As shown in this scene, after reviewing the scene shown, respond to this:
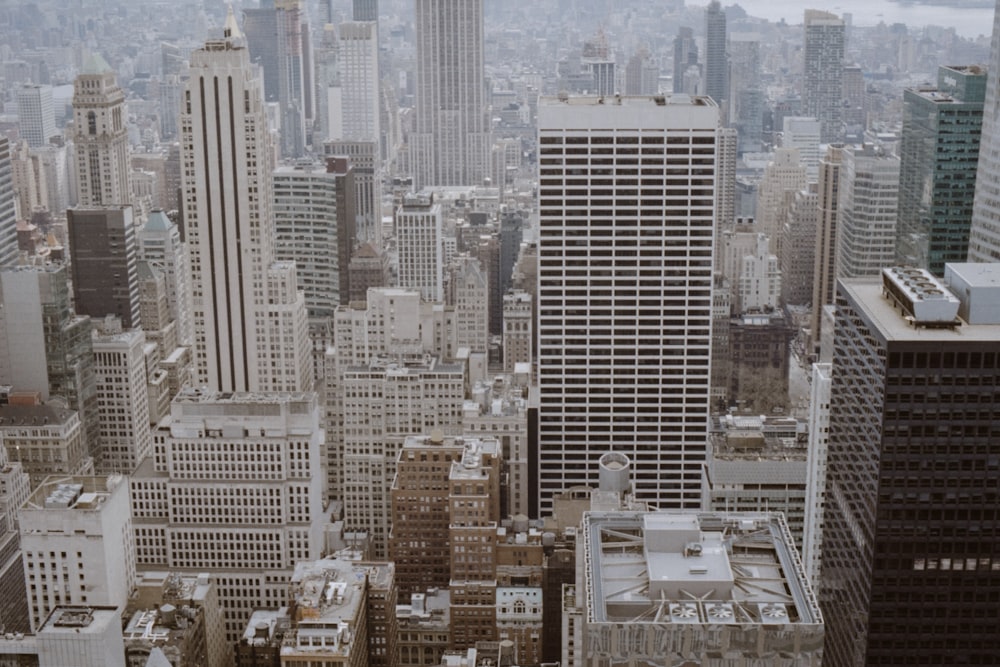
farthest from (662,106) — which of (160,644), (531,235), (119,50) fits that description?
(119,50)

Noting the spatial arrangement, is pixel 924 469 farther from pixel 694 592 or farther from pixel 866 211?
pixel 866 211

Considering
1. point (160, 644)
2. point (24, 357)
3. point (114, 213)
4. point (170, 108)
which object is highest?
A: point (170, 108)

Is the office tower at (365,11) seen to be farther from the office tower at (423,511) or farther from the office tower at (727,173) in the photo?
the office tower at (423,511)

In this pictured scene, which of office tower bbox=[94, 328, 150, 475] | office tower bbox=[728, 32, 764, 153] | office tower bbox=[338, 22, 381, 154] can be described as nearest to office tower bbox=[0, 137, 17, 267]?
office tower bbox=[94, 328, 150, 475]

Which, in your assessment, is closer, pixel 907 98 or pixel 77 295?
pixel 907 98

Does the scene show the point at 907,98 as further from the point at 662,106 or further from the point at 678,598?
the point at 678,598

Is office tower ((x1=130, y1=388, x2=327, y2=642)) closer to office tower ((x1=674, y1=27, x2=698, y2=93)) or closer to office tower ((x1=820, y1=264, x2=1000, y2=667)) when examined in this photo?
office tower ((x1=820, y1=264, x2=1000, y2=667))

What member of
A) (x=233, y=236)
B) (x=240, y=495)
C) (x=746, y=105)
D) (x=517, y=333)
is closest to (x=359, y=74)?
(x=746, y=105)
